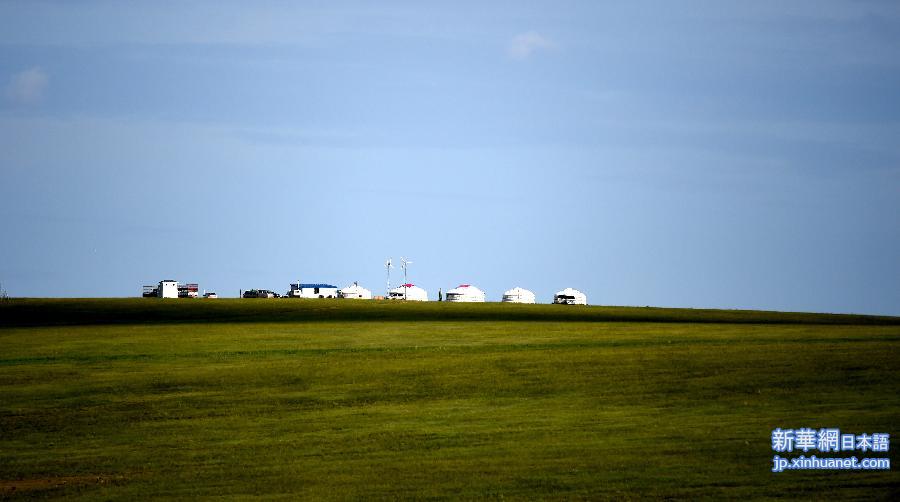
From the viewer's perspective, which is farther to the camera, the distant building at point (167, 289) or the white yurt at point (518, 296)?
the white yurt at point (518, 296)

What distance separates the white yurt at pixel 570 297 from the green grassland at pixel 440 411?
80.8 metres

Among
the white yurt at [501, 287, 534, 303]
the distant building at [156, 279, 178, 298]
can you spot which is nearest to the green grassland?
the distant building at [156, 279, 178, 298]

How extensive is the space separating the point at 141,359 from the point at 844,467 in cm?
3889

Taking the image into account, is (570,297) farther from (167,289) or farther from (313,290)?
(167,289)

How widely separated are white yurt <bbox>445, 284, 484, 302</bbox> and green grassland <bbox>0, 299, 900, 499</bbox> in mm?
89010

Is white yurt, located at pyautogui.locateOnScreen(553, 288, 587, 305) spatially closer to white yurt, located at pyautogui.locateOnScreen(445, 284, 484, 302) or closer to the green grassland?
white yurt, located at pyautogui.locateOnScreen(445, 284, 484, 302)

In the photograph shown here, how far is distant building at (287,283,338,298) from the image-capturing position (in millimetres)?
173663

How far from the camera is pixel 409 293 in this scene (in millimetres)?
166625

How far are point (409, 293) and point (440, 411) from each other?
126105 millimetres

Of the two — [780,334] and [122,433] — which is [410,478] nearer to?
[122,433]

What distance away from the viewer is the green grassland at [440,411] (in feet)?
97.0

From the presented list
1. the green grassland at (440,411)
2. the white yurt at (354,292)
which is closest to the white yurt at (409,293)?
the white yurt at (354,292)

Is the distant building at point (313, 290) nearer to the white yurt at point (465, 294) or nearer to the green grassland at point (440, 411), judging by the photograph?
the white yurt at point (465, 294)

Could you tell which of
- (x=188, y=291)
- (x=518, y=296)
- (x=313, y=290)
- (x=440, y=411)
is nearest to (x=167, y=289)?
(x=188, y=291)
